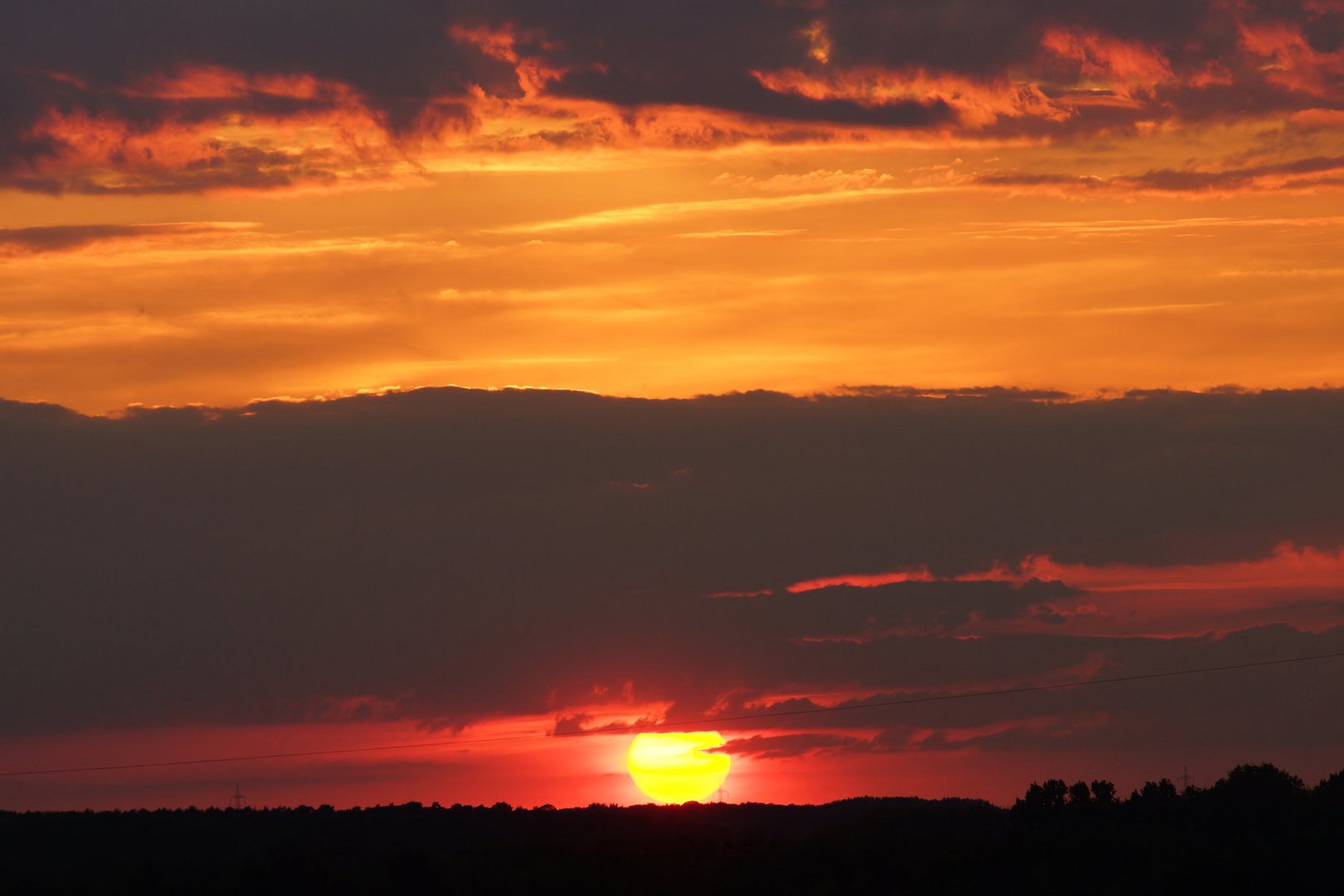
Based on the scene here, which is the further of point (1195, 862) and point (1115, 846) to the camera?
point (1115, 846)

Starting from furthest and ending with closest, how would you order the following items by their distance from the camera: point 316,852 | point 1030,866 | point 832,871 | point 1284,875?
1. point 316,852
2. point 832,871
3. point 1030,866
4. point 1284,875

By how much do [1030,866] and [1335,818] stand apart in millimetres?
36128

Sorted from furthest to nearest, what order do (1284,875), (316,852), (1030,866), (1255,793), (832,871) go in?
1. (1255,793)
2. (316,852)
3. (832,871)
4. (1030,866)
5. (1284,875)

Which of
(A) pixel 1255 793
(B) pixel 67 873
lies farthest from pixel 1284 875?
(B) pixel 67 873

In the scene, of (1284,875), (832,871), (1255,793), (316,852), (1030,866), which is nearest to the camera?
(1284,875)

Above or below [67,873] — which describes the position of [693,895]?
below

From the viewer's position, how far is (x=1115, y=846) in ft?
514

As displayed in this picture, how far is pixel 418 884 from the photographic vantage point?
515ft

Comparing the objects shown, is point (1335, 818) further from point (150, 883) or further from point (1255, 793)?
point (150, 883)

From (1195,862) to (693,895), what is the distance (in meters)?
38.9

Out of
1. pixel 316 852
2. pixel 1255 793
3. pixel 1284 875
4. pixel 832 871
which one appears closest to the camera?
pixel 1284 875

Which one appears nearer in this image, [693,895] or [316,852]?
[693,895]

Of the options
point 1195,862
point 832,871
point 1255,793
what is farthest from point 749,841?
point 1195,862

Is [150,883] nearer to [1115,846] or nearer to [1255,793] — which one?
[1115,846]
